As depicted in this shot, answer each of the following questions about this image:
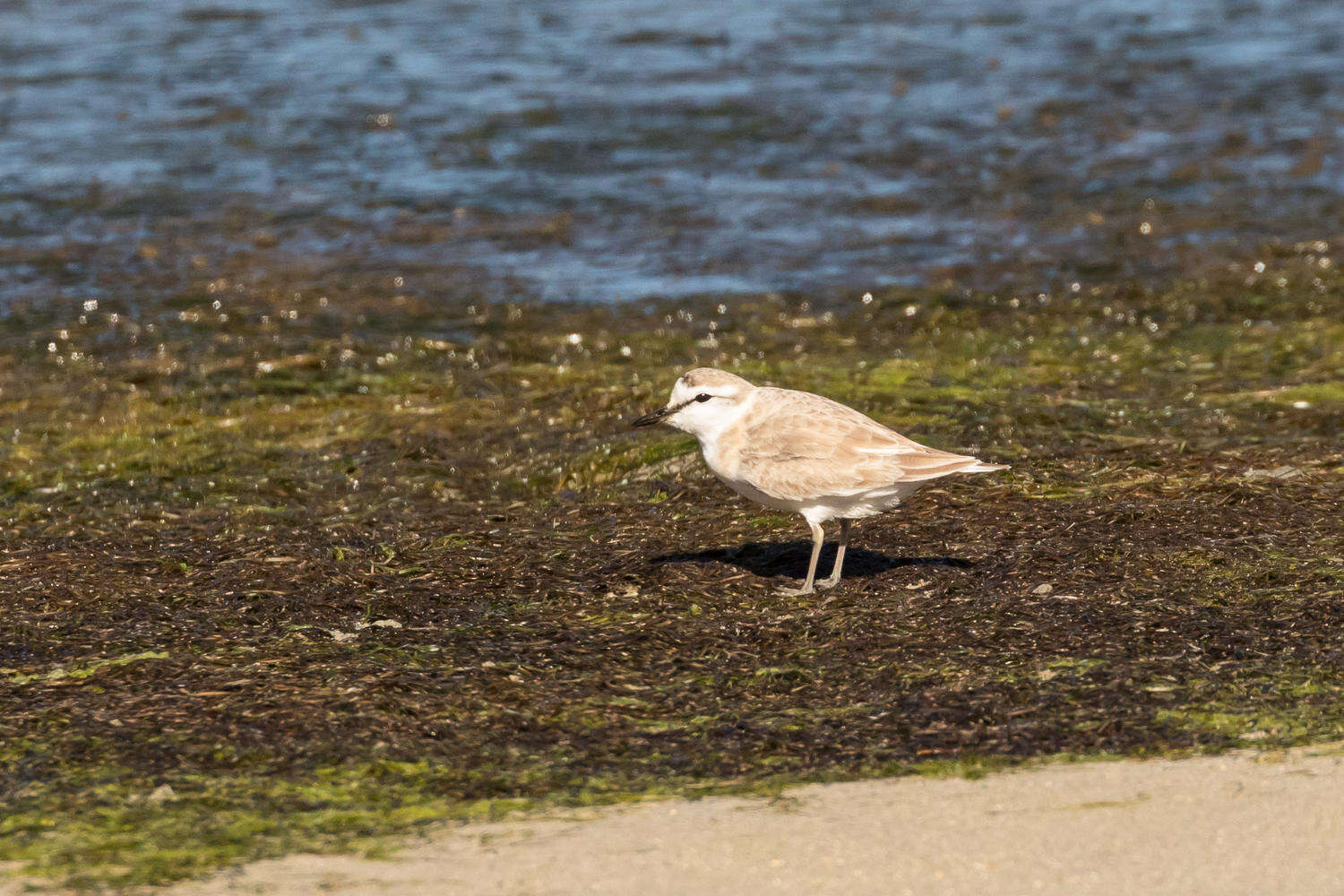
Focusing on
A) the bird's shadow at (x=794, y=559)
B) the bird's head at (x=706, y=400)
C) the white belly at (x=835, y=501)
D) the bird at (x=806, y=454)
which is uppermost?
the bird's head at (x=706, y=400)

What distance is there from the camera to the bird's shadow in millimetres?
7043

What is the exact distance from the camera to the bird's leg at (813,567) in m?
6.78

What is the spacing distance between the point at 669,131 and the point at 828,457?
33.9ft

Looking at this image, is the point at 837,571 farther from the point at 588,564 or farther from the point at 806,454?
the point at 588,564

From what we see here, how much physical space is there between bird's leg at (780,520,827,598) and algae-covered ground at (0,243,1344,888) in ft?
0.35

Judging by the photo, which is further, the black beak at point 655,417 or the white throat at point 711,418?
the black beak at point 655,417

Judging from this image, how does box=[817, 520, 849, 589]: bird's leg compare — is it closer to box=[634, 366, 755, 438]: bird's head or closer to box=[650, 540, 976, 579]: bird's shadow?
box=[650, 540, 976, 579]: bird's shadow

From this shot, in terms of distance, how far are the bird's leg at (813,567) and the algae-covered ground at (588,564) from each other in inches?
4.2

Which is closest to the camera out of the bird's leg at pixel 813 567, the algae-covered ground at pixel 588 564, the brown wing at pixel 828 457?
the algae-covered ground at pixel 588 564

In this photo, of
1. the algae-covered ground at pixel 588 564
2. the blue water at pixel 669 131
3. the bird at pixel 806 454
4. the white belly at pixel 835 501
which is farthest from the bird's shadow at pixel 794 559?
the blue water at pixel 669 131

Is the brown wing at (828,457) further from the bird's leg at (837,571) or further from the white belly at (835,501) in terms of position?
the bird's leg at (837,571)

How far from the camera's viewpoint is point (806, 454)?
671 cm

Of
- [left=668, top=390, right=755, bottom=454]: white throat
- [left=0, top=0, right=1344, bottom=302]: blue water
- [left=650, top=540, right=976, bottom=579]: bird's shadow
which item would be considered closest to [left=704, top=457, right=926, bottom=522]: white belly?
[left=668, top=390, right=755, bottom=454]: white throat

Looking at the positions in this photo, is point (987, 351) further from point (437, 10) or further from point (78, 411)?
point (437, 10)
